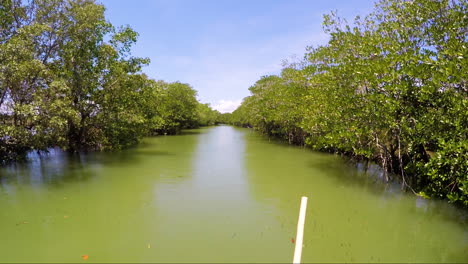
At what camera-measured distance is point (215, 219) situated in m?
6.19

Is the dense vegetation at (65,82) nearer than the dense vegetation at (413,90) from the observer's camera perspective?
No

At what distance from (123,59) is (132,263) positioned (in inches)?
534

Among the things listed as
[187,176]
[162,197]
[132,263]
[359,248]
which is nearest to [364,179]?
[359,248]

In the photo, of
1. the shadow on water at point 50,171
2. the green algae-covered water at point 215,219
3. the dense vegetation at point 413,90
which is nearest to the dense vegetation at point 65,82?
the shadow on water at point 50,171

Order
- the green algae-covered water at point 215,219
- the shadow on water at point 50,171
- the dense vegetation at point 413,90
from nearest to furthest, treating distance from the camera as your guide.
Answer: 1. the green algae-covered water at point 215,219
2. the dense vegetation at point 413,90
3. the shadow on water at point 50,171

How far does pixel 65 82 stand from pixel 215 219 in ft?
33.6

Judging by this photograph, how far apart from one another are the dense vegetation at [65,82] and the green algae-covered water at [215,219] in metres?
2.34

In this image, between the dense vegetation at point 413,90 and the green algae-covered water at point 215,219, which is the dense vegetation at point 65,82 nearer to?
the green algae-covered water at point 215,219

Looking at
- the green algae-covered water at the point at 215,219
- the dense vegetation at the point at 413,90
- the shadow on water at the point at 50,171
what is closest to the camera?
the green algae-covered water at the point at 215,219

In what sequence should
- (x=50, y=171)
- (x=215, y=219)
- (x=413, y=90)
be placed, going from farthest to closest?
1. (x=50, y=171)
2. (x=413, y=90)
3. (x=215, y=219)

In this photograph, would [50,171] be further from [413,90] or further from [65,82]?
[413,90]

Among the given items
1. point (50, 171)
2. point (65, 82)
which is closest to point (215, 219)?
point (50, 171)

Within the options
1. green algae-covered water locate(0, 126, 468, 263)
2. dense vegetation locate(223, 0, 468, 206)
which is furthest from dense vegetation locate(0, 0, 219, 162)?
dense vegetation locate(223, 0, 468, 206)

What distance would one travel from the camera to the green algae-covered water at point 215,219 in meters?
4.62
